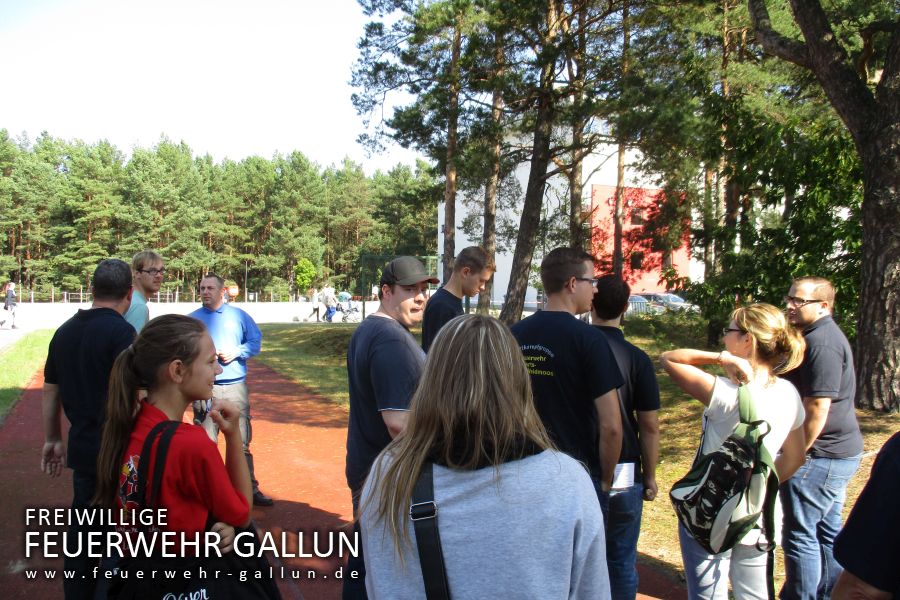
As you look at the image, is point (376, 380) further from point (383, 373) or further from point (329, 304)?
point (329, 304)

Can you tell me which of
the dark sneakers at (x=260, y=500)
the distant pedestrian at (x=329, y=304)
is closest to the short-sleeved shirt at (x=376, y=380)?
the dark sneakers at (x=260, y=500)

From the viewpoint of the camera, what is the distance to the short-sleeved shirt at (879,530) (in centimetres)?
148

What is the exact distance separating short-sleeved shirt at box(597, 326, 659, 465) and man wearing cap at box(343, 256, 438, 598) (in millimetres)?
1076

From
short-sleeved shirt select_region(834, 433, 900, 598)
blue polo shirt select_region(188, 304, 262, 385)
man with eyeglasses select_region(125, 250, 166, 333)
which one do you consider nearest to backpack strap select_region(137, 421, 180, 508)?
short-sleeved shirt select_region(834, 433, 900, 598)

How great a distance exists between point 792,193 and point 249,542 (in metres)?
7.14

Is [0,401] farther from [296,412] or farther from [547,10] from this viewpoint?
[547,10]

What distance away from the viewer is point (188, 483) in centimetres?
212

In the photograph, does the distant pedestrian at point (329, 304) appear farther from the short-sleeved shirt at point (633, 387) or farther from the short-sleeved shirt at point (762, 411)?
the short-sleeved shirt at point (762, 411)

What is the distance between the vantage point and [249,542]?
2.33 meters

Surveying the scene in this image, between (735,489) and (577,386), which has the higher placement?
(577,386)

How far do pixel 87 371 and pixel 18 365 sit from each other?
14.4m

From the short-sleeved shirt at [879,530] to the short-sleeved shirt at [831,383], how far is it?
7.43 feet

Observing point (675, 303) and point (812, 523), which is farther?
point (675, 303)

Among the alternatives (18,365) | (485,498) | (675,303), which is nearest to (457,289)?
(485,498)
